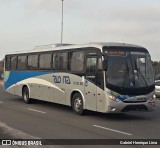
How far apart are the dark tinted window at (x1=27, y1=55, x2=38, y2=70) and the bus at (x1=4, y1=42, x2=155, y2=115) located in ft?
5.82

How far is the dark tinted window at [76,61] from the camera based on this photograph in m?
15.6

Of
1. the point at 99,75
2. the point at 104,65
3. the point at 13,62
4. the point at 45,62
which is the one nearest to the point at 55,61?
the point at 45,62

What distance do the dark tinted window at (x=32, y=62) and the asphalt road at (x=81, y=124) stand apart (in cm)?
314

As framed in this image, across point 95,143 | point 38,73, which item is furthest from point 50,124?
point 38,73

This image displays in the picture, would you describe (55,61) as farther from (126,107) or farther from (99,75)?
(126,107)

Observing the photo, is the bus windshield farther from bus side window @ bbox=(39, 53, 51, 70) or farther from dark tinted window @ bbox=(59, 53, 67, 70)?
bus side window @ bbox=(39, 53, 51, 70)

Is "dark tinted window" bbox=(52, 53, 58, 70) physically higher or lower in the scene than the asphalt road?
higher

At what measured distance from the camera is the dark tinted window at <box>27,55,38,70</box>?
1978cm

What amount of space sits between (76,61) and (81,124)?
3701mm

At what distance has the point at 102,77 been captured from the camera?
14.1m

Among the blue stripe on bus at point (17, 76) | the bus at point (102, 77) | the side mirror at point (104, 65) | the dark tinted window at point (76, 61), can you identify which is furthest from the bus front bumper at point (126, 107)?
the blue stripe on bus at point (17, 76)

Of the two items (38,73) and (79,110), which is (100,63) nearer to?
(79,110)

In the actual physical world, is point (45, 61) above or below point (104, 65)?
below

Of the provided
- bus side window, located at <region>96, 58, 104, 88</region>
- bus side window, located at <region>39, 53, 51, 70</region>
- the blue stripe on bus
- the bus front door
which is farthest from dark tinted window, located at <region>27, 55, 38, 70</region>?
bus side window, located at <region>96, 58, 104, 88</region>
